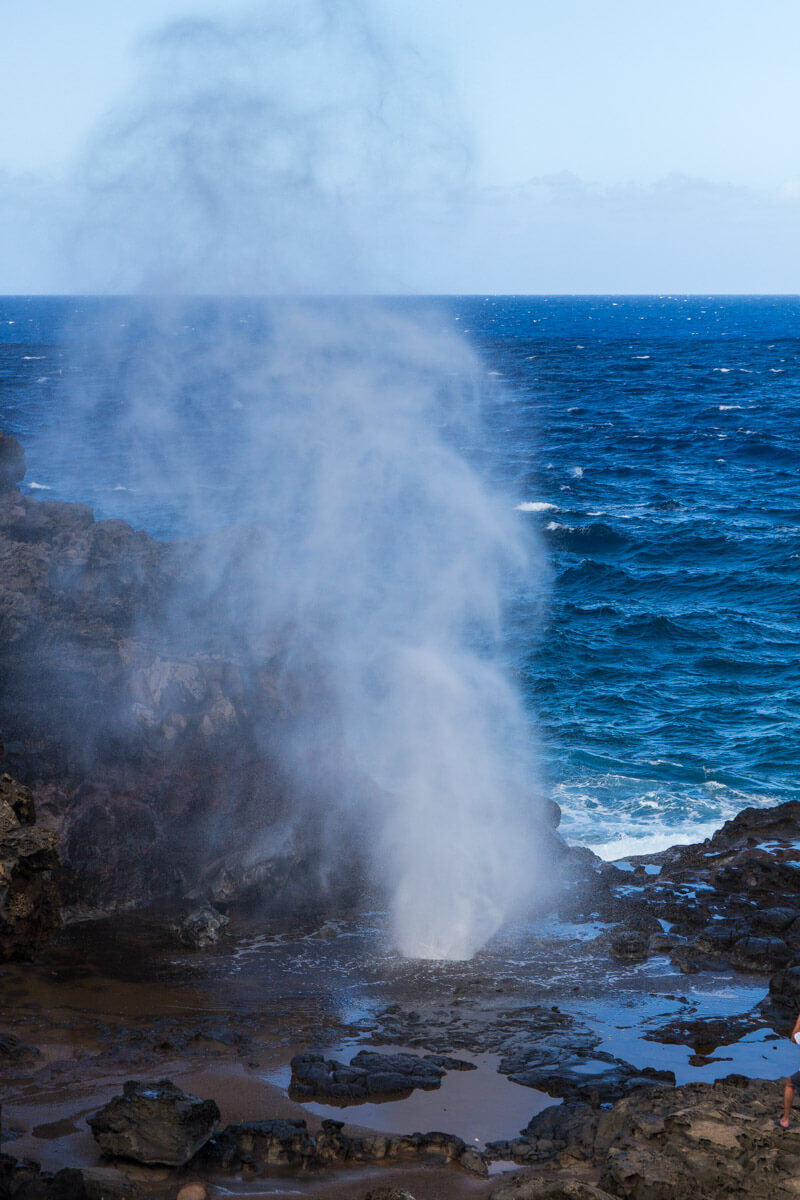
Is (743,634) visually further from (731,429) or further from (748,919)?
(731,429)

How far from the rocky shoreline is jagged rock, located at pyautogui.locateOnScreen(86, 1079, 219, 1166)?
0.08 ft

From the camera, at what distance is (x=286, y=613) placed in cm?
1994

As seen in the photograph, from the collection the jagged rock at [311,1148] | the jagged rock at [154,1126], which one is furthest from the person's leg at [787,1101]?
the jagged rock at [154,1126]

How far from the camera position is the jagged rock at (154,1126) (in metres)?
9.07

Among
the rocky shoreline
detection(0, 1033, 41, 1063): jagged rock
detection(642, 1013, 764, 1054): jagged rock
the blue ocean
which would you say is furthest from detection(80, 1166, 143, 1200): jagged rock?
the blue ocean

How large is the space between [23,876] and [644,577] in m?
30.3

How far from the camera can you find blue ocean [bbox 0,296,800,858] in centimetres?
2422

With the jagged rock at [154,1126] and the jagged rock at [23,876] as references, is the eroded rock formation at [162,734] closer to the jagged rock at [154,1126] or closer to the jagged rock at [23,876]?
the jagged rock at [23,876]

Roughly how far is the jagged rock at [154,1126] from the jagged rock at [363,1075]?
142cm

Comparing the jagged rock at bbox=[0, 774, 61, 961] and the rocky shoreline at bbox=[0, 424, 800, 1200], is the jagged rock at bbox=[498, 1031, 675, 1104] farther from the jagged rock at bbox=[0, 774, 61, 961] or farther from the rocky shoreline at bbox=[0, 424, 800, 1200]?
the jagged rock at bbox=[0, 774, 61, 961]

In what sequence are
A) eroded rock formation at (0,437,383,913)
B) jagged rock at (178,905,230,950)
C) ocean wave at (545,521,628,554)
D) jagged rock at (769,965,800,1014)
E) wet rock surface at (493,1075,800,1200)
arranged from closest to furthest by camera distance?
wet rock surface at (493,1075,800,1200) → jagged rock at (769,965,800,1014) → jagged rock at (178,905,230,950) → eroded rock formation at (0,437,383,913) → ocean wave at (545,521,628,554)

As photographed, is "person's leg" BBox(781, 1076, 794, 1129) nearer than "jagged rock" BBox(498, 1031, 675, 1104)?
Yes

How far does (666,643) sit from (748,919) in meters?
18.2

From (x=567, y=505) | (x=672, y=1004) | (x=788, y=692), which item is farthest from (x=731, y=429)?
(x=672, y=1004)
